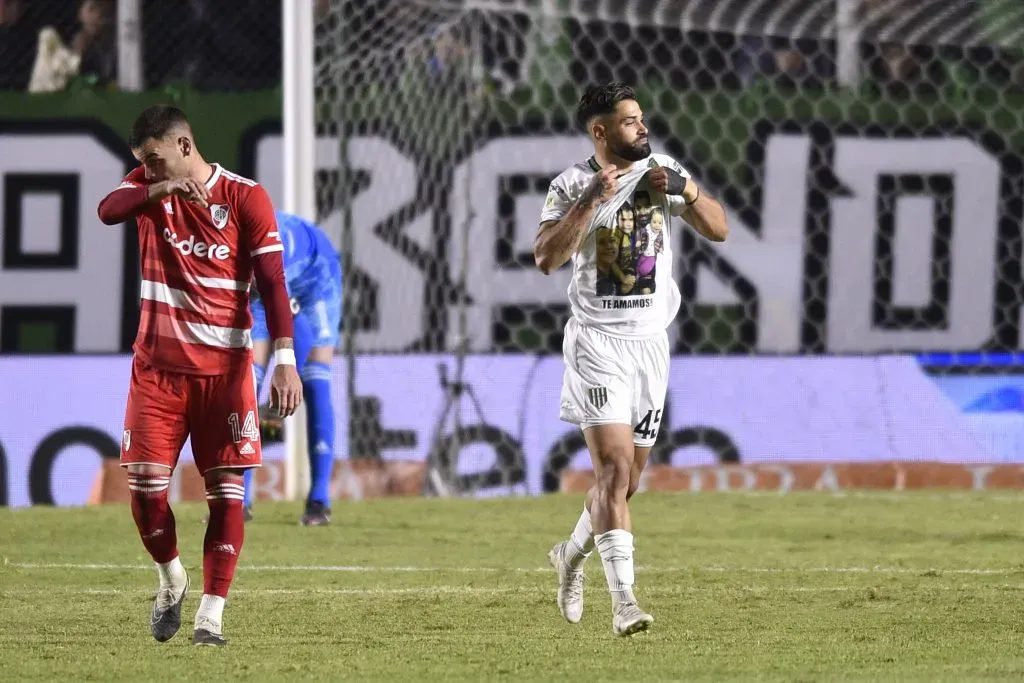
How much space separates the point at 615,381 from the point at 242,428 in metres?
1.28

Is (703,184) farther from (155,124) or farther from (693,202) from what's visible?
(155,124)

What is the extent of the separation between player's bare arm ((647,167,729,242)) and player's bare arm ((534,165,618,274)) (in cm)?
16

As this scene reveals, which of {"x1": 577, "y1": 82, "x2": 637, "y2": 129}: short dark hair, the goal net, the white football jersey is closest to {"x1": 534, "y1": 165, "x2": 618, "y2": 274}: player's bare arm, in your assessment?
the white football jersey

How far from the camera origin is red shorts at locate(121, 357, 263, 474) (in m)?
5.99

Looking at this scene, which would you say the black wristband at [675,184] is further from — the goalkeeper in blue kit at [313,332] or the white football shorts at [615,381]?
the goalkeeper in blue kit at [313,332]

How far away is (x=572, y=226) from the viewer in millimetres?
6020

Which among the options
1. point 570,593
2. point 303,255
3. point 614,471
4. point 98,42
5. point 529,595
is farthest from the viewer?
point 98,42

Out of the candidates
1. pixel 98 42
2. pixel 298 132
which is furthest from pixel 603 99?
pixel 98 42

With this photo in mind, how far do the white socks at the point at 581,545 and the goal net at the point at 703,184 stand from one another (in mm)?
6249

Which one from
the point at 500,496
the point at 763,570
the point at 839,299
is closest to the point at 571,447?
the point at 500,496

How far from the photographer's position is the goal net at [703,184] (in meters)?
12.9

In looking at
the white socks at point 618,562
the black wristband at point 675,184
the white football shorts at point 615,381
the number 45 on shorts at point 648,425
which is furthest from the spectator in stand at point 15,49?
the white socks at point 618,562

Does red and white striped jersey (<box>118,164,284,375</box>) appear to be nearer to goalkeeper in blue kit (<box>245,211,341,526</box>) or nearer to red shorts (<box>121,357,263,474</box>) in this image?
red shorts (<box>121,357,263,474</box>)

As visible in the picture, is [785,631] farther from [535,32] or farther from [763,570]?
[535,32]
